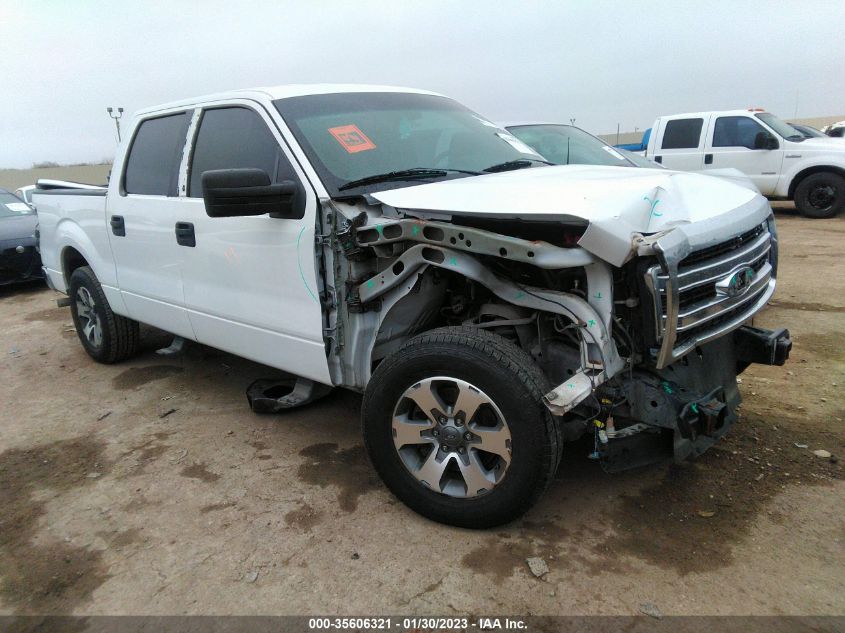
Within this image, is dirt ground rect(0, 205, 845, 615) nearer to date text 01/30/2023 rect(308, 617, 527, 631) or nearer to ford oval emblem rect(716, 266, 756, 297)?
date text 01/30/2023 rect(308, 617, 527, 631)

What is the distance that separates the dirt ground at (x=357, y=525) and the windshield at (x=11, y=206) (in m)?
6.43

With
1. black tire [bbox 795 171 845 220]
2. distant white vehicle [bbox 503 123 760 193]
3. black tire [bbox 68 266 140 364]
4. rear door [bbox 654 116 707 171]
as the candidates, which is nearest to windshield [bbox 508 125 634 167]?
distant white vehicle [bbox 503 123 760 193]

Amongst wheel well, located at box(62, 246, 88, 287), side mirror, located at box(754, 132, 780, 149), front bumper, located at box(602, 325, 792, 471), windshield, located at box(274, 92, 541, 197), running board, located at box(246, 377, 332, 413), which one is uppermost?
windshield, located at box(274, 92, 541, 197)

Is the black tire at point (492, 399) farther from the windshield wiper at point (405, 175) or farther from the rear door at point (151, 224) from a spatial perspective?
the rear door at point (151, 224)

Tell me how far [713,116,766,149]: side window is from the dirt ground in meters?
8.26

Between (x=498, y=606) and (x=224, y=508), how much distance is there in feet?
4.81

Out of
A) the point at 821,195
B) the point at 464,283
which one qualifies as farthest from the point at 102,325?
the point at 821,195

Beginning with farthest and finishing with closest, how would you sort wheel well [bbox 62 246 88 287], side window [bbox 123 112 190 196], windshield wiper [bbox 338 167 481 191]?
wheel well [bbox 62 246 88 287], side window [bbox 123 112 190 196], windshield wiper [bbox 338 167 481 191]

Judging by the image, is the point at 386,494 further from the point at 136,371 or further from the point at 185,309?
the point at 136,371

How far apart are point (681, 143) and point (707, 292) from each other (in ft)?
33.6

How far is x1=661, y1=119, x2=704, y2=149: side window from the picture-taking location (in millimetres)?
11430

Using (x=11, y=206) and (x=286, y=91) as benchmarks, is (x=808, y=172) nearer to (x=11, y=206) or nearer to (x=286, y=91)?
(x=286, y=91)

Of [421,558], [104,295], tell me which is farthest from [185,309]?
[421,558]

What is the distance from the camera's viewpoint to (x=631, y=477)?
10.2 feet
